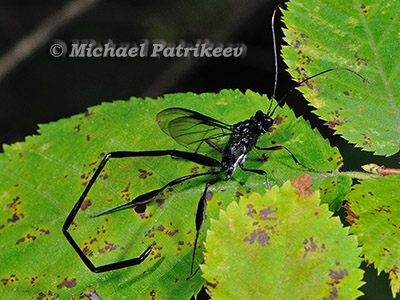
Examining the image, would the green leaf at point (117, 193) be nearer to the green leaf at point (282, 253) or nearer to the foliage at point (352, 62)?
the foliage at point (352, 62)

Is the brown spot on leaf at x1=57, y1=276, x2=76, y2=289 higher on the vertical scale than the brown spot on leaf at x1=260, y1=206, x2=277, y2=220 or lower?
higher

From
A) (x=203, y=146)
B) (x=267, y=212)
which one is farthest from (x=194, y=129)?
(x=267, y=212)

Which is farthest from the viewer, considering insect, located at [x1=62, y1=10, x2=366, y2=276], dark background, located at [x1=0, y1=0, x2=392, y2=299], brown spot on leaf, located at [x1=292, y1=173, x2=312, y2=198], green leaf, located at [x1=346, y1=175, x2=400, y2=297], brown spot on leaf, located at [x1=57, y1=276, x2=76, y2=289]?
dark background, located at [x1=0, y1=0, x2=392, y2=299]

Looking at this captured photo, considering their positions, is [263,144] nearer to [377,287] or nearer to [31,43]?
[377,287]

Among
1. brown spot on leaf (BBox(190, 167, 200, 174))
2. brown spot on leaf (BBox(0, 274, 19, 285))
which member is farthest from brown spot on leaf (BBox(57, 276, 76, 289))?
brown spot on leaf (BBox(190, 167, 200, 174))

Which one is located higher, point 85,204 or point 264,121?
point 85,204

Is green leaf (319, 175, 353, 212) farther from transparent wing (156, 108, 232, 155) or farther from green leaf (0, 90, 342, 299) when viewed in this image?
transparent wing (156, 108, 232, 155)

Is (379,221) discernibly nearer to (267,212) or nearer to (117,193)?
(267,212)
